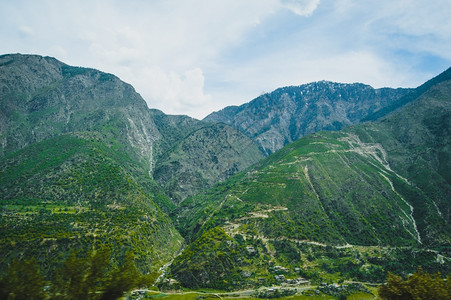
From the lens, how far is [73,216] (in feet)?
465

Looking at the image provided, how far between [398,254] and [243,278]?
288 ft

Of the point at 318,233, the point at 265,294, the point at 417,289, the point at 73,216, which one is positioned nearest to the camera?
the point at 417,289

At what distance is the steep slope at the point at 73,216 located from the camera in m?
116

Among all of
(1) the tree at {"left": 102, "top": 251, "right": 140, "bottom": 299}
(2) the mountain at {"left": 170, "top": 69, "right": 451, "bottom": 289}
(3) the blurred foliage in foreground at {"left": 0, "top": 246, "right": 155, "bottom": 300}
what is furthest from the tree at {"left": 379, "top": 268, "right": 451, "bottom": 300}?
(2) the mountain at {"left": 170, "top": 69, "right": 451, "bottom": 289}

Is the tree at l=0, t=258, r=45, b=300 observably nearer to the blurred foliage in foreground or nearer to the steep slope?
the blurred foliage in foreground

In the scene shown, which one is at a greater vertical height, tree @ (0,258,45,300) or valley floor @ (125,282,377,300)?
tree @ (0,258,45,300)

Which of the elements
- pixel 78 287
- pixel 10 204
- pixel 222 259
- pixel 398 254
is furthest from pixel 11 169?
pixel 398 254

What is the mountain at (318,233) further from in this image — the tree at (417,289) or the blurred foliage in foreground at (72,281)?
the blurred foliage in foreground at (72,281)

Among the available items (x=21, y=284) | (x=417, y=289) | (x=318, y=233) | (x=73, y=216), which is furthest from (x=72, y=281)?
(x=318, y=233)

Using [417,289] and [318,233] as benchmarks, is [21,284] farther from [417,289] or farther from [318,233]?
[318,233]

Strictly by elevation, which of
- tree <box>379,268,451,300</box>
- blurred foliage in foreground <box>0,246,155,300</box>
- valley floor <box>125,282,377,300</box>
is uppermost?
blurred foliage in foreground <box>0,246,155,300</box>

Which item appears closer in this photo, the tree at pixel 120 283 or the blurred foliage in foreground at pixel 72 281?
the blurred foliage in foreground at pixel 72 281

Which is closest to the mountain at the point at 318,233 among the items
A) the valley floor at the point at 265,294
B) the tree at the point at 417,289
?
the valley floor at the point at 265,294

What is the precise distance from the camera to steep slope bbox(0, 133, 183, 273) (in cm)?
11550
